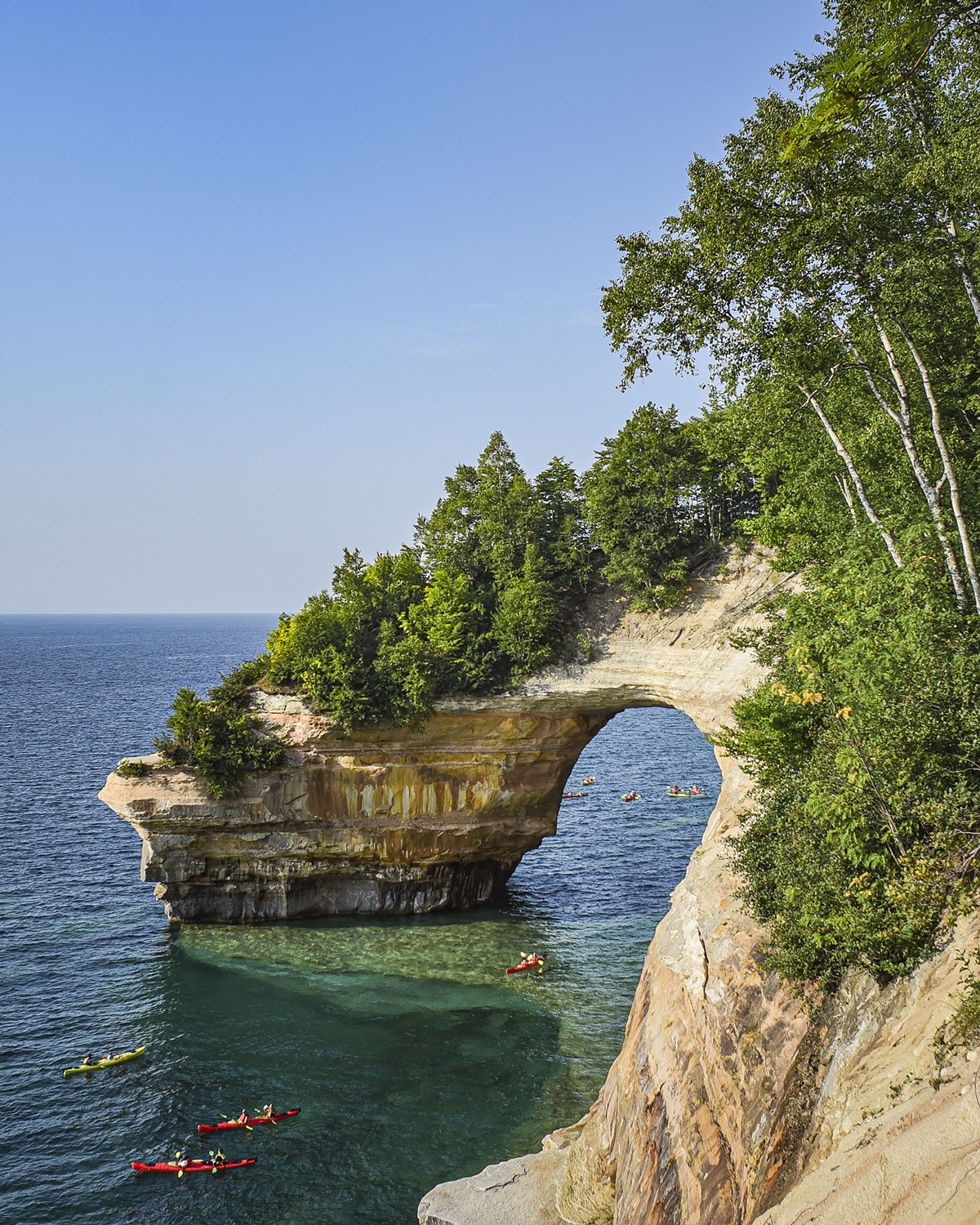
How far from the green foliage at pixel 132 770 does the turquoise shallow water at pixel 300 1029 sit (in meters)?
7.35

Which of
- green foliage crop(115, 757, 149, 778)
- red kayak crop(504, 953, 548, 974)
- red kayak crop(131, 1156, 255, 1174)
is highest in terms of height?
green foliage crop(115, 757, 149, 778)

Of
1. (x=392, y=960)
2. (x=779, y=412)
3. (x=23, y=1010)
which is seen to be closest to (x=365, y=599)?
(x=392, y=960)

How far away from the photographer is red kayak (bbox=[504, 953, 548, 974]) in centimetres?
3244

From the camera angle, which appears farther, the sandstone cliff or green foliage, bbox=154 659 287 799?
green foliage, bbox=154 659 287 799

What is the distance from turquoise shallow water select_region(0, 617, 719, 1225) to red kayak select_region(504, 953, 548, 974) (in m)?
0.73

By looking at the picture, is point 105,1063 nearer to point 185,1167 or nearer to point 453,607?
point 185,1167

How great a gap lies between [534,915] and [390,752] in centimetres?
1075

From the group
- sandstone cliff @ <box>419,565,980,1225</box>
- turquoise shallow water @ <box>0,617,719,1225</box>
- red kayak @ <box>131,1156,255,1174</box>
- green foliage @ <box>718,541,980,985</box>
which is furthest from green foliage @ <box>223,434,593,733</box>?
green foliage @ <box>718,541,980,985</box>

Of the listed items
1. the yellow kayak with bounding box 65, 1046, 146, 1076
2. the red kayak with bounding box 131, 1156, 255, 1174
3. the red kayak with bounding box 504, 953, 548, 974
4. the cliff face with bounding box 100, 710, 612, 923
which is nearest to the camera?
the red kayak with bounding box 131, 1156, 255, 1174

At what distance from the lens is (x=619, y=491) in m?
35.8

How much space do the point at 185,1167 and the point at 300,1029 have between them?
6965mm

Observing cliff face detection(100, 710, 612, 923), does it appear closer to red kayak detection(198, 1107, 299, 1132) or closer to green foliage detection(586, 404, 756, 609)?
green foliage detection(586, 404, 756, 609)

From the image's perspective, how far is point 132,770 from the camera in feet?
115

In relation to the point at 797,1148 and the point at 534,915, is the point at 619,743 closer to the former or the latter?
the point at 534,915
